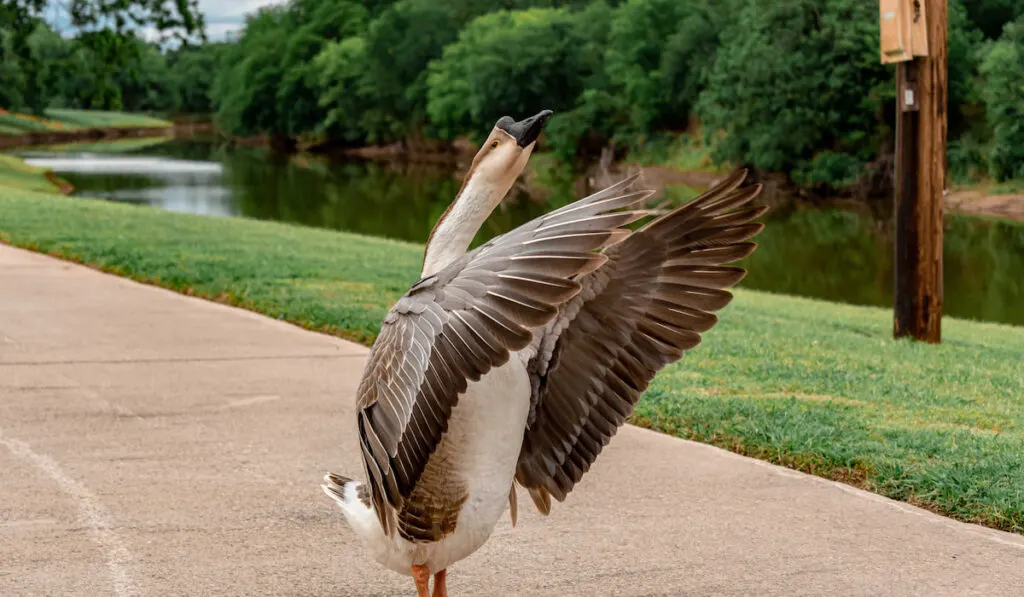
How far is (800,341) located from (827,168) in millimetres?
36653

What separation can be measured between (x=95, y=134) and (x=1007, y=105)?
79.3 m

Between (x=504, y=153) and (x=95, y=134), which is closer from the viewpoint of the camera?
(x=504, y=153)

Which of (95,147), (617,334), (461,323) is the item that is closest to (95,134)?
(95,147)

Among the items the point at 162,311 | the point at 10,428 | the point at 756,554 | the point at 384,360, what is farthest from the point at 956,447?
the point at 162,311

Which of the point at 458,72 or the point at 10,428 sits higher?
the point at 458,72

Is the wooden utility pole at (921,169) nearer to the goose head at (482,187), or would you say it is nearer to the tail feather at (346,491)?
the goose head at (482,187)

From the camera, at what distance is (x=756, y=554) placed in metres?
4.33

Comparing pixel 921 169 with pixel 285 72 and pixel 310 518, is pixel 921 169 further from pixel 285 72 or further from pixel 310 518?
pixel 285 72

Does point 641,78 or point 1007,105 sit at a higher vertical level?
point 641,78

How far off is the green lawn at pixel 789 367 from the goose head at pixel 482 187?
2919 mm

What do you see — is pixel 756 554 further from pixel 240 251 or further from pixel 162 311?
pixel 240 251

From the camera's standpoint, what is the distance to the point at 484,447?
2.81m

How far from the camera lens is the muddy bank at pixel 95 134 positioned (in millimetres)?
76000

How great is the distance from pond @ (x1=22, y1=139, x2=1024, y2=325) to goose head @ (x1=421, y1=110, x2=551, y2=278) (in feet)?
54.0
